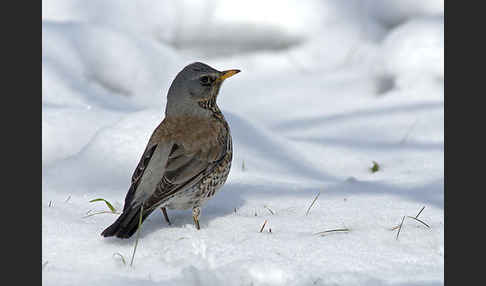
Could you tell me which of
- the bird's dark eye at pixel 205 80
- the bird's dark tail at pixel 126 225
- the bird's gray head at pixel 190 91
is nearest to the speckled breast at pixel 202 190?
the bird's dark tail at pixel 126 225

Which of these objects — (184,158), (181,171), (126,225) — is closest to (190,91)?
(184,158)

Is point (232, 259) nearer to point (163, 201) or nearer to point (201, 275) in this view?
point (201, 275)

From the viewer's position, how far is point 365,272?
323cm

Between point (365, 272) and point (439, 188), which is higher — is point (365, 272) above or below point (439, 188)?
above

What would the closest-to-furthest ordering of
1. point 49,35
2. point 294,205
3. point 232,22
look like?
point 294,205 < point 49,35 < point 232,22

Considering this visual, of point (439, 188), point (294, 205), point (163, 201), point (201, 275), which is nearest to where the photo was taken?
point (201, 275)

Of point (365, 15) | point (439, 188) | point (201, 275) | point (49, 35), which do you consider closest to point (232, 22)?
point (365, 15)

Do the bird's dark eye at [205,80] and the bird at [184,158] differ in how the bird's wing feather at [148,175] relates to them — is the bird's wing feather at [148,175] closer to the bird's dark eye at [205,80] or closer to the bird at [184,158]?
the bird at [184,158]

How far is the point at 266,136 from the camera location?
5.85 metres

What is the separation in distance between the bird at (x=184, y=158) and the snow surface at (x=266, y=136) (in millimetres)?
175

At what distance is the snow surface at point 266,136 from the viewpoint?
334cm

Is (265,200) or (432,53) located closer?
(265,200)

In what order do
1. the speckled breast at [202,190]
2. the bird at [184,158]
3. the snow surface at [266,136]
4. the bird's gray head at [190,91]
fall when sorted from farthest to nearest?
the bird's gray head at [190,91] → the speckled breast at [202,190] → the bird at [184,158] → the snow surface at [266,136]

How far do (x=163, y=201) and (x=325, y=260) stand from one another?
0.94m
